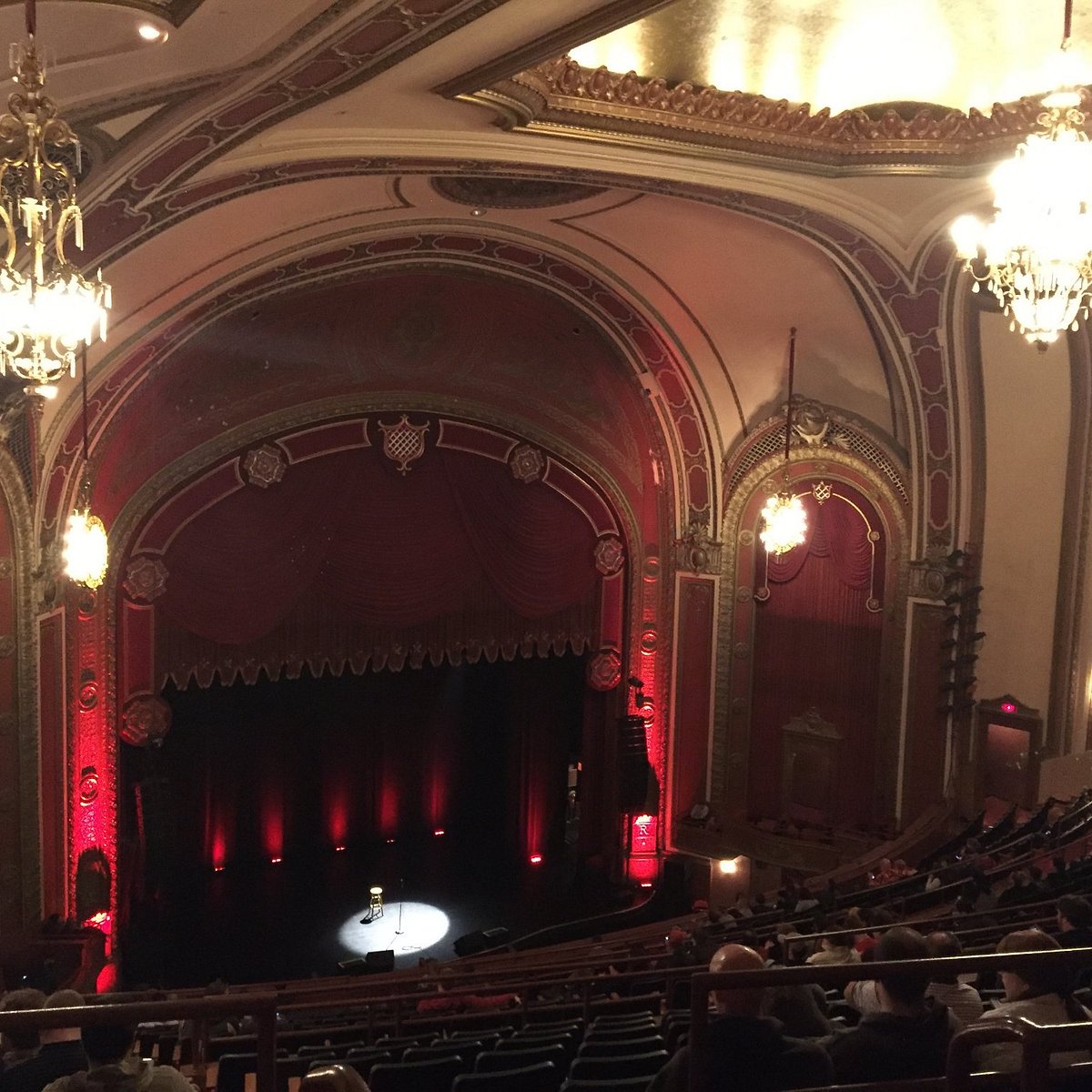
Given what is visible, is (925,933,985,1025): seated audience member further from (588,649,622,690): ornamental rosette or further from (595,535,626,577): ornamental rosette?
(588,649,622,690): ornamental rosette

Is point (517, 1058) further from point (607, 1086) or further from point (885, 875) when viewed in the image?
point (885, 875)

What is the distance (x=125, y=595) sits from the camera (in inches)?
461

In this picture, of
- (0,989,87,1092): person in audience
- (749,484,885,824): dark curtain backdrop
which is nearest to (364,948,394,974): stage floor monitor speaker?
(749,484,885,824): dark curtain backdrop

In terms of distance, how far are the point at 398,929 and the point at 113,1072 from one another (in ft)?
33.7

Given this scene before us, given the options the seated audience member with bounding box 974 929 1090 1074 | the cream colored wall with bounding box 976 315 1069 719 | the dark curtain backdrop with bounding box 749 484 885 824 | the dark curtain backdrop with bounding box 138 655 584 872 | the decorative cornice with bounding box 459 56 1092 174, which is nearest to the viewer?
the seated audience member with bounding box 974 929 1090 1074

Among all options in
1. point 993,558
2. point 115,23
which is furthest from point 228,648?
point 115,23

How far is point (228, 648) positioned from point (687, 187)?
6346mm

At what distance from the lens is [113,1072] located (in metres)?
3.22

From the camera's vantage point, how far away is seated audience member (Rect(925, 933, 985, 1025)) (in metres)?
4.30

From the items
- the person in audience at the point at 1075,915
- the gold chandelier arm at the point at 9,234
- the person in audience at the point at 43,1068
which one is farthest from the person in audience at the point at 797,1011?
the gold chandelier arm at the point at 9,234

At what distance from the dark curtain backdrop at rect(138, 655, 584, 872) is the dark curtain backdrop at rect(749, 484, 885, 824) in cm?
224

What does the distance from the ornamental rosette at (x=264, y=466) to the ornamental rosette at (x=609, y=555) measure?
11.4ft

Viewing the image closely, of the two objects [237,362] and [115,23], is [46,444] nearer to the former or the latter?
[237,362]

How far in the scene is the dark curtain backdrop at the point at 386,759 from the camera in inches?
552
